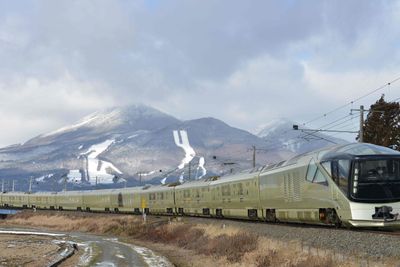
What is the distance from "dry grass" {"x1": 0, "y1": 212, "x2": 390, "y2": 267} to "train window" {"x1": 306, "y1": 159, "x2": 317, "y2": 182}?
3.20 metres

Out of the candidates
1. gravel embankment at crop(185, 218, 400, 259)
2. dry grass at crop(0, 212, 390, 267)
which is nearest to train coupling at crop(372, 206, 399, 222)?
gravel embankment at crop(185, 218, 400, 259)

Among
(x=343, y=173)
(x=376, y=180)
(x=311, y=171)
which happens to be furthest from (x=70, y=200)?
(x=376, y=180)

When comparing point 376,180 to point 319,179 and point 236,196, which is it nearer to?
point 319,179

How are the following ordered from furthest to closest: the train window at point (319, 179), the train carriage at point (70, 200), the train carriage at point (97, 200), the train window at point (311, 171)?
the train carriage at point (70, 200)
the train carriage at point (97, 200)
the train window at point (311, 171)
the train window at point (319, 179)

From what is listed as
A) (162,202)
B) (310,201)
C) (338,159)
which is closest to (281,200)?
(310,201)

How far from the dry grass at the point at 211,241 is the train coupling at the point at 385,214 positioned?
286 centimetres

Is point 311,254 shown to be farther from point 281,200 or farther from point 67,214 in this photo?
point 67,214

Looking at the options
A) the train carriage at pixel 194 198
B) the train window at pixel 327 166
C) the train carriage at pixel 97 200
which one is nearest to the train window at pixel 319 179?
the train window at pixel 327 166

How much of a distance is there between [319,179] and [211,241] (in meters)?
14.0

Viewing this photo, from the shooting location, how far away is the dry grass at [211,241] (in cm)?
2358

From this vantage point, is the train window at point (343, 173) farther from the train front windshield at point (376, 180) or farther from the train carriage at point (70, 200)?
the train carriage at point (70, 200)

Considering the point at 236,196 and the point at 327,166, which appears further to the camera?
the point at 236,196

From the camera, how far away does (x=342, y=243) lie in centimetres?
2180

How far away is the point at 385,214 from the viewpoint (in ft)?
71.5
